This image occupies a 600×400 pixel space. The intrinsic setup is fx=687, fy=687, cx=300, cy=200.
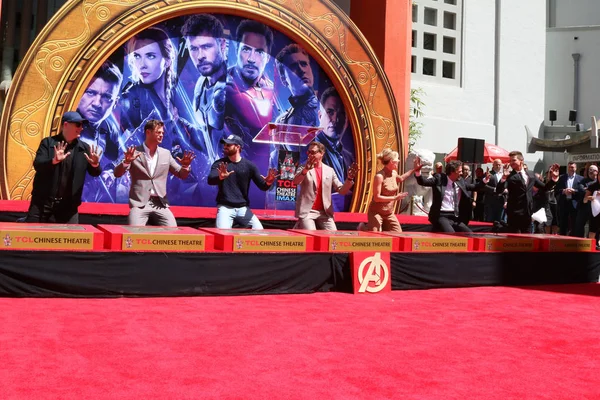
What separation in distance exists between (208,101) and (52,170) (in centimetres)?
610

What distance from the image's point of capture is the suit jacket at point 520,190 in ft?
31.5

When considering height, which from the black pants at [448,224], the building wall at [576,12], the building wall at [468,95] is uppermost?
the building wall at [576,12]

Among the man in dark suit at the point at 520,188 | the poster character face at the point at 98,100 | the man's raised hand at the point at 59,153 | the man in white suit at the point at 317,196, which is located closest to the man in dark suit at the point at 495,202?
the man in dark suit at the point at 520,188

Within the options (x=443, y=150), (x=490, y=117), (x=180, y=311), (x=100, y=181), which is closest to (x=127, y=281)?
(x=180, y=311)

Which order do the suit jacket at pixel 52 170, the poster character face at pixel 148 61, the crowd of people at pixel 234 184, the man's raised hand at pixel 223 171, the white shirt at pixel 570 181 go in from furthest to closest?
the white shirt at pixel 570 181 < the poster character face at pixel 148 61 < the man's raised hand at pixel 223 171 < the crowd of people at pixel 234 184 < the suit jacket at pixel 52 170

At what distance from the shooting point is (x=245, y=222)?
327 inches

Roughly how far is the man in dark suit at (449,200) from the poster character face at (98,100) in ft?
18.0

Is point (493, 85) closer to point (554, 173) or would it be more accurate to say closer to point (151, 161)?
point (554, 173)

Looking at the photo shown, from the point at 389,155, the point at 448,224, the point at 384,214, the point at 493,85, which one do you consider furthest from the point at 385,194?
the point at 493,85

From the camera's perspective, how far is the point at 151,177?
7383mm

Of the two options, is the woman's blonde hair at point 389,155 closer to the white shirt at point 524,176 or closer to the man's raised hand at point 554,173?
the white shirt at point 524,176

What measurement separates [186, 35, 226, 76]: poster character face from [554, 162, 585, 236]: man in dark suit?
7.27 metres

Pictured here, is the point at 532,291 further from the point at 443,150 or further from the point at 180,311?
the point at 443,150

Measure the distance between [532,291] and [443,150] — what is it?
45.8 feet
